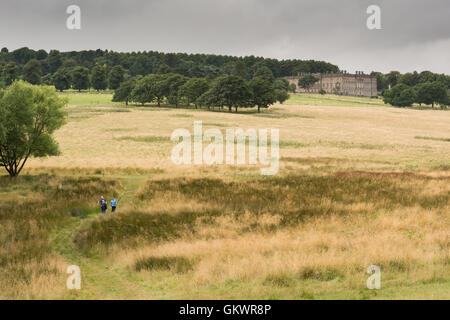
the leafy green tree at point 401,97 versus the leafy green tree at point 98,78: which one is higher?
the leafy green tree at point 98,78

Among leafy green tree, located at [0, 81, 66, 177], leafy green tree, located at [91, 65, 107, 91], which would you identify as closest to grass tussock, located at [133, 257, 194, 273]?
leafy green tree, located at [0, 81, 66, 177]

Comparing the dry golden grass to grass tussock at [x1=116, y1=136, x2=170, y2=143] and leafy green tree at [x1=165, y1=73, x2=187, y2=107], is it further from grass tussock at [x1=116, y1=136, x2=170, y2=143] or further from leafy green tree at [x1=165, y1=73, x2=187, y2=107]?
leafy green tree at [x1=165, y1=73, x2=187, y2=107]

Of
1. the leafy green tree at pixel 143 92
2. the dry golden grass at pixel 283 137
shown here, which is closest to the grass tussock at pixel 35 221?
the dry golden grass at pixel 283 137

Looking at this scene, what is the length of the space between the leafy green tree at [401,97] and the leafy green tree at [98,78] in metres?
113

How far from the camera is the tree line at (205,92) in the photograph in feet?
376

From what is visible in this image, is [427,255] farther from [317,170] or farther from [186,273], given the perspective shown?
[317,170]

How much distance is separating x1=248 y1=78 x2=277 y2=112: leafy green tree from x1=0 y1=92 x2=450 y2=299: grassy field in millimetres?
71345

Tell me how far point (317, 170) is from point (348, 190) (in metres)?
10.3

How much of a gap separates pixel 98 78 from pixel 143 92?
51.9 meters

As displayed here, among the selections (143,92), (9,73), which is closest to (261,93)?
(143,92)

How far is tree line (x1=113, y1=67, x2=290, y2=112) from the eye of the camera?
376 feet
